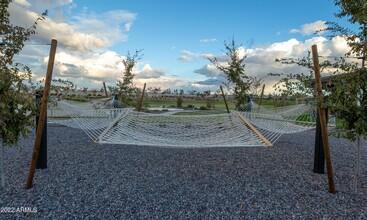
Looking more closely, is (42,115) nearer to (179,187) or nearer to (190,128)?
(179,187)

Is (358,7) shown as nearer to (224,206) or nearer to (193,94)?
(224,206)

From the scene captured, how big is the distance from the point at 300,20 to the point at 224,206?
4.55 meters

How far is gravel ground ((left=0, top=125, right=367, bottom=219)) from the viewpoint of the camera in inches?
86.1

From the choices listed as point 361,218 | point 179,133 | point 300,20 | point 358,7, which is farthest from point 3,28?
point 300,20

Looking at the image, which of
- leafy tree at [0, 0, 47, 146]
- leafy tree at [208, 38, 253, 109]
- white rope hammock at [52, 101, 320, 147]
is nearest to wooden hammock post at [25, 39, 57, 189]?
leafy tree at [0, 0, 47, 146]

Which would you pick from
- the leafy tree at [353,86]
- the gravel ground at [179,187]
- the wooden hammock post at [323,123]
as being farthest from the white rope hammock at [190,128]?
the leafy tree at [353,86]

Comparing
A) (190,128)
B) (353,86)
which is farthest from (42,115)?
(353,86)

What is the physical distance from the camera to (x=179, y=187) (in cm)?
273

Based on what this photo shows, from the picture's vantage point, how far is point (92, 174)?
3115 mm

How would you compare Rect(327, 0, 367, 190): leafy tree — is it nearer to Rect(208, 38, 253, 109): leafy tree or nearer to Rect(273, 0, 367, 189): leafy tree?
Rect(273, 0, 367, 189): leafy tree

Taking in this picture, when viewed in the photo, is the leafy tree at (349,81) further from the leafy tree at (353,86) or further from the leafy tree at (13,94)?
the leafy tree at (13,94)

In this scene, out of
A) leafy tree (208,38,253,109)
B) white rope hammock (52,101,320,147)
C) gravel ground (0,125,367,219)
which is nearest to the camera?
gravel ground (0,125,367,219)

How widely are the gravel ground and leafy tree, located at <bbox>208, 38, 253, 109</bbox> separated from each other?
2.87 meters

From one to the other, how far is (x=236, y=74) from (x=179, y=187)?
4.67m
